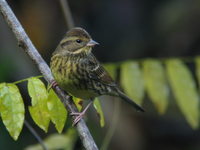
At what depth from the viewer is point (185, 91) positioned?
13.1ft

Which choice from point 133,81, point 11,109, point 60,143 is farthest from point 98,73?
point 11,109

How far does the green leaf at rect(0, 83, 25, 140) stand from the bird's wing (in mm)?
1323

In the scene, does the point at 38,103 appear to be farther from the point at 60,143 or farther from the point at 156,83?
the point at 156,83

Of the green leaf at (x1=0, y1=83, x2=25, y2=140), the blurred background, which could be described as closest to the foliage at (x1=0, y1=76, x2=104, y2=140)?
the green leaf at (x1=0, y1=83, x2=25, y2=140)

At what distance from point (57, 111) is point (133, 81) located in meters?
1.03

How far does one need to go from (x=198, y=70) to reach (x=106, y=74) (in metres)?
0.75

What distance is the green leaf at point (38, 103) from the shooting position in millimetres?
3027

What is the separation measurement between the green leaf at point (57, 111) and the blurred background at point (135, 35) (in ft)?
12.2

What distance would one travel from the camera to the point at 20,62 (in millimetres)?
6469

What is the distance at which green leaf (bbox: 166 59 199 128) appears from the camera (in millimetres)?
3957

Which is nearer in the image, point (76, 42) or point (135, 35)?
point (76, 42)

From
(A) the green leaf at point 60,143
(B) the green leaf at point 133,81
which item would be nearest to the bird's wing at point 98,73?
(B) the green leaf at point 133,81

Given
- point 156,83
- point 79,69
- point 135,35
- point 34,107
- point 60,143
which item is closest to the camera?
point 34,107

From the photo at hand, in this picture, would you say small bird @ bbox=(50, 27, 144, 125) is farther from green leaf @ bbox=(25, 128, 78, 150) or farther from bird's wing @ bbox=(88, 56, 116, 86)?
green leaf @ bbox=(25, 128, 78, 150)
